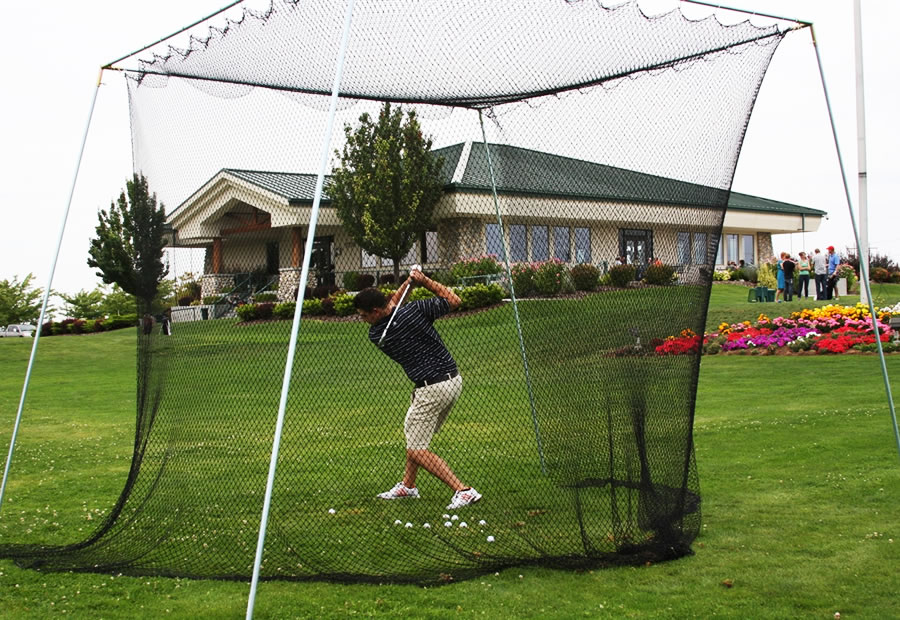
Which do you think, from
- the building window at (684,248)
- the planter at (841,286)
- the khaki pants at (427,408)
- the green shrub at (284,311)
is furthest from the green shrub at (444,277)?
the planter at (841,286)

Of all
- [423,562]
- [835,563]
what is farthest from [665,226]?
[423,562]

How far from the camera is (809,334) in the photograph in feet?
48.6

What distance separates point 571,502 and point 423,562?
1158 millimetres

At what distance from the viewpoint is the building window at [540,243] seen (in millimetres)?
5801

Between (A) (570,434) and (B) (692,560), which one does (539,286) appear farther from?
(B) (692,560)

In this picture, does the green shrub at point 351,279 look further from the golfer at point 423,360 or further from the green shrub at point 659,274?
the green shrub at point 659,274

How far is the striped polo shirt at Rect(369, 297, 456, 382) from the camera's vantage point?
537 cm

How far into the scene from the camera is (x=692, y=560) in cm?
461

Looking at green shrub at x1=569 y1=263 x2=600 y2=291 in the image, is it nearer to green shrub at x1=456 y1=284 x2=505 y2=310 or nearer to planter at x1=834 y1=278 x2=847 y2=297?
green shrub at x1=456 y1=284 x2=505 y2=310

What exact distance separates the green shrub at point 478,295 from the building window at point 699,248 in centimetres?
135

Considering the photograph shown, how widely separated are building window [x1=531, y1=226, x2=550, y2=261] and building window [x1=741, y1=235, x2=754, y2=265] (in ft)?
108

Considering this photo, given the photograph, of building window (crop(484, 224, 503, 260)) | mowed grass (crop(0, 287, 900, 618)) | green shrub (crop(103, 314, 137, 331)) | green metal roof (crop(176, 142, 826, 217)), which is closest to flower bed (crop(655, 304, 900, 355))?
mowed grass (crop(0, 287, 900, 618))

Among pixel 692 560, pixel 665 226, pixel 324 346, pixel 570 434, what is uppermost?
pixel 665 226

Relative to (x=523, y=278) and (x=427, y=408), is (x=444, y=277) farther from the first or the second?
(x=427, y=408)
